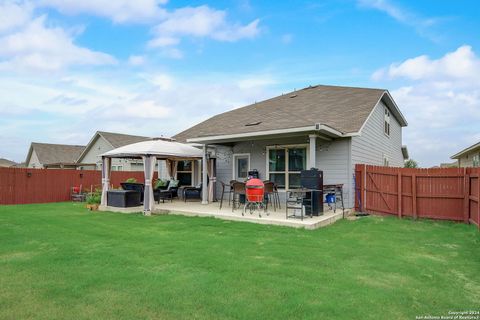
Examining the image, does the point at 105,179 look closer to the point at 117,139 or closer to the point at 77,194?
the point at 77,194

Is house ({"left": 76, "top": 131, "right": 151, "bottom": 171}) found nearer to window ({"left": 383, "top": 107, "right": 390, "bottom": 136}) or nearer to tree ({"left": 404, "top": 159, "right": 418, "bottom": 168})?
window ({"left": 383, "top": 107, "right": 390, "bottom": 136})

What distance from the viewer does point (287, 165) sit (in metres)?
11.2

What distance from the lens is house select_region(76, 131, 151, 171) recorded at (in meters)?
25.3

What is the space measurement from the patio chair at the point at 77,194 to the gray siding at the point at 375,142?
40.0 feet

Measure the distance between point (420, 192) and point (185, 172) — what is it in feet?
31.0

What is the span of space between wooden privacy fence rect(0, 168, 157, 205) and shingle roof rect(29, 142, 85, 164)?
18.7 metres

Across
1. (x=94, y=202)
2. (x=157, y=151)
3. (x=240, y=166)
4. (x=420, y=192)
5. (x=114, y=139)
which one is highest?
(x=114, y=139)

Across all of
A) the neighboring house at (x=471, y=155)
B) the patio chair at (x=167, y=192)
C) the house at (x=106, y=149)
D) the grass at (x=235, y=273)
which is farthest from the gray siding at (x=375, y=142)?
the house at (x=106, y=149)

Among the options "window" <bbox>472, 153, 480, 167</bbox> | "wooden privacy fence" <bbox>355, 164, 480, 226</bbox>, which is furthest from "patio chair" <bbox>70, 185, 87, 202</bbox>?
"window" <bbox>472, 153, 480, 167</bbox>

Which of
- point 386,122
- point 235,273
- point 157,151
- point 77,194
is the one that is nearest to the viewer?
point 235,273

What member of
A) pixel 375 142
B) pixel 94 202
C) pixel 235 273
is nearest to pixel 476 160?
pixel 375 142

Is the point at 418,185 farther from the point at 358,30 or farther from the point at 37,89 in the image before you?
the point at 37,89

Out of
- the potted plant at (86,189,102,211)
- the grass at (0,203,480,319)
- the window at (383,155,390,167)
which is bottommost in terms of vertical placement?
Result: the grass at (0,203,480,319)

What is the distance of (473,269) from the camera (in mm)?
4480
